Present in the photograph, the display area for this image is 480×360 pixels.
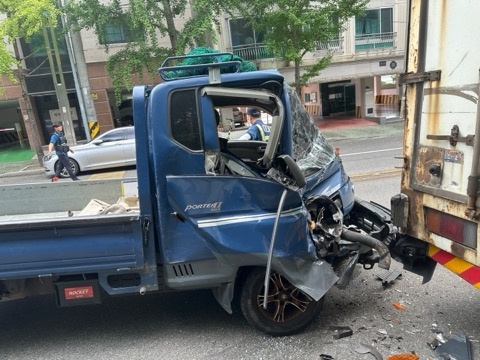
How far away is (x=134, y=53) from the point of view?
16.1m

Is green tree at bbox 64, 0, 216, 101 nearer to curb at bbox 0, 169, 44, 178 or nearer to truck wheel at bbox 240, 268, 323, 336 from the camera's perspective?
curb at bbox 0, 169, 44, 178

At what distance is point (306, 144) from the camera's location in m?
4.70

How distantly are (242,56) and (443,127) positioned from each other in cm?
1922

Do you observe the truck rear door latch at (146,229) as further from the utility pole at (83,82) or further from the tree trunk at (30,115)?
the utility pole at (83,82)

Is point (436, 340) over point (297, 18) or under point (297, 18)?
under

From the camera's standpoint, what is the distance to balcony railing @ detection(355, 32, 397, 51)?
883 inches

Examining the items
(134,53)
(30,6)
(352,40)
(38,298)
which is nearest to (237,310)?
(38,298)

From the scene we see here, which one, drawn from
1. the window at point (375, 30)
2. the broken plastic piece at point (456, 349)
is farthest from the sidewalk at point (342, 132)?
the broken plastic piece at point (456, 349)

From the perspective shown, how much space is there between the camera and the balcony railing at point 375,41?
2244 cm

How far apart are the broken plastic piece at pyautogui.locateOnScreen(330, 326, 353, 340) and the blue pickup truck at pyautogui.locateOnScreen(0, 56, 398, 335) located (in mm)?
461

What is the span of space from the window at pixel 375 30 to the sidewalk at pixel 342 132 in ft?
14.0

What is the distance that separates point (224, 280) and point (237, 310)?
74cm

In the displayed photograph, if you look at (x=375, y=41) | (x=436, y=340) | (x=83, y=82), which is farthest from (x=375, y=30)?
(x=436, y=340)

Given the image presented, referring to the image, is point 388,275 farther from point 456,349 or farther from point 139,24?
point 139,24
